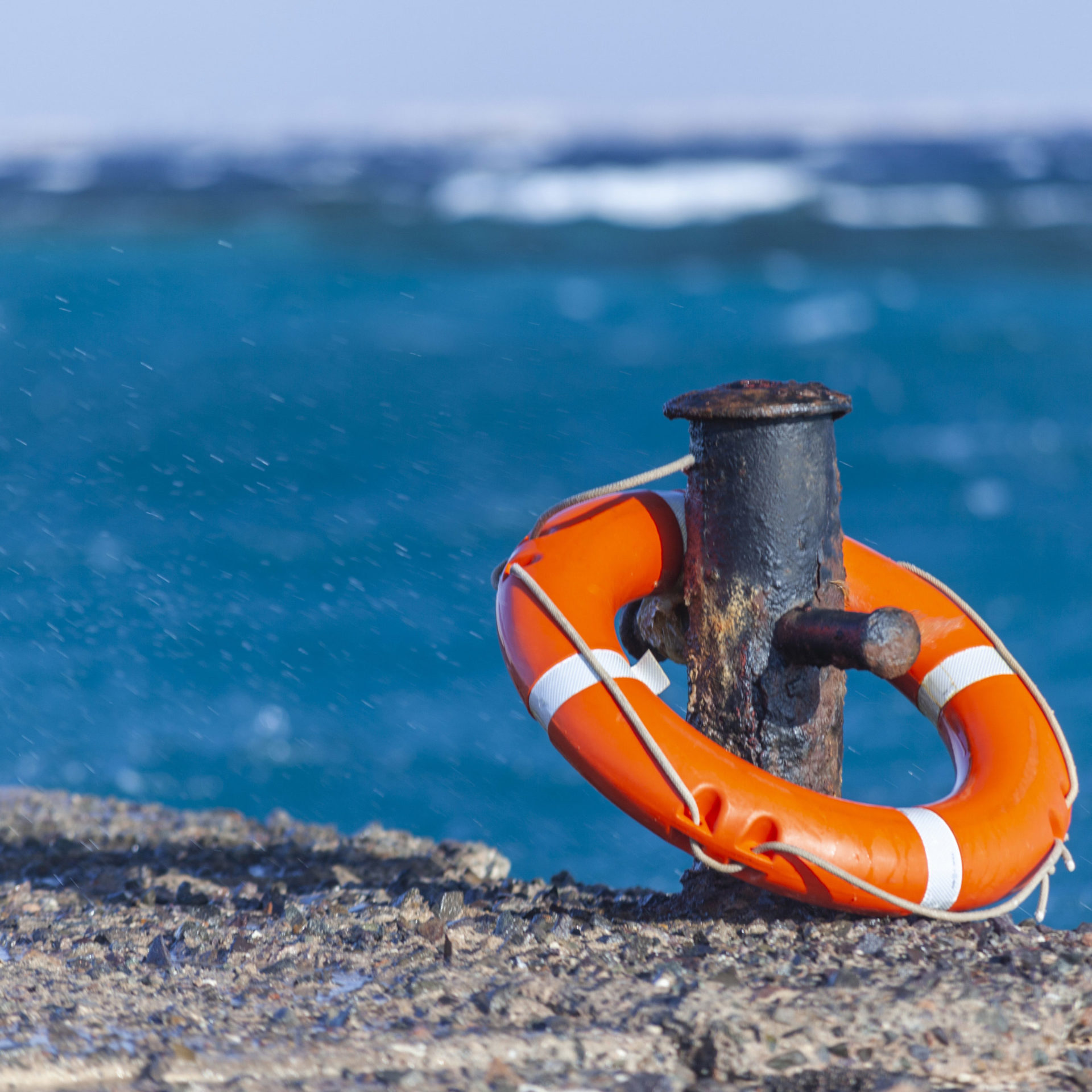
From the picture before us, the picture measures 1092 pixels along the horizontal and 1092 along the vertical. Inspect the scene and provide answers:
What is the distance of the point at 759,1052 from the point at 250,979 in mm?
938

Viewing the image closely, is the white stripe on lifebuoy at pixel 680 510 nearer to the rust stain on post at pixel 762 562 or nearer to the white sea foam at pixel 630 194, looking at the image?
the rust stain on post at pixel 762 562

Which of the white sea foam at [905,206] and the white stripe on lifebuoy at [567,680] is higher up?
the white sea foam at [905,206]

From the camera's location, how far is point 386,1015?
201 centimetres

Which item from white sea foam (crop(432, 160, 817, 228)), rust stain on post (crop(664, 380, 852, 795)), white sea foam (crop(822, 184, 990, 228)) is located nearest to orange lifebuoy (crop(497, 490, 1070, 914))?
rust stain on post (crop(664, 380, 852, 795))

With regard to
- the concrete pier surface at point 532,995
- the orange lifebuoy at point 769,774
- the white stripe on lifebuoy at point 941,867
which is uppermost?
the orange lifebuoy at point 769,774

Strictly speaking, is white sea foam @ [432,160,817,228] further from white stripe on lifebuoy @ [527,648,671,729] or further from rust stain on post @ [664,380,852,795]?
white stripe on lifebuoy @ [527,648,671,729]

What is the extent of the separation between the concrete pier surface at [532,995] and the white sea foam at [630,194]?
22.5 metres

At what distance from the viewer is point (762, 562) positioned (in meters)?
2.42

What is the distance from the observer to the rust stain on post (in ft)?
7.85

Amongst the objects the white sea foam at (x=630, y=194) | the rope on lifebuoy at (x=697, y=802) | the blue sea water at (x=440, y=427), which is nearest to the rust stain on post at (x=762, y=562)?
the rope on lifebuoy at (x=697, y=802)

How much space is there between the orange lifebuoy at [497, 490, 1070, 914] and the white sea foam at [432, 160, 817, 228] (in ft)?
73.0

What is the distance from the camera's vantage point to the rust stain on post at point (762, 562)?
2393mm

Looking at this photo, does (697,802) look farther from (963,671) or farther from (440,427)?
(440,427)

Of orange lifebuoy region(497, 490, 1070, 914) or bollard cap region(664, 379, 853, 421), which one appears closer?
orange lifebuoy region(497, 490, 1070, 914)
